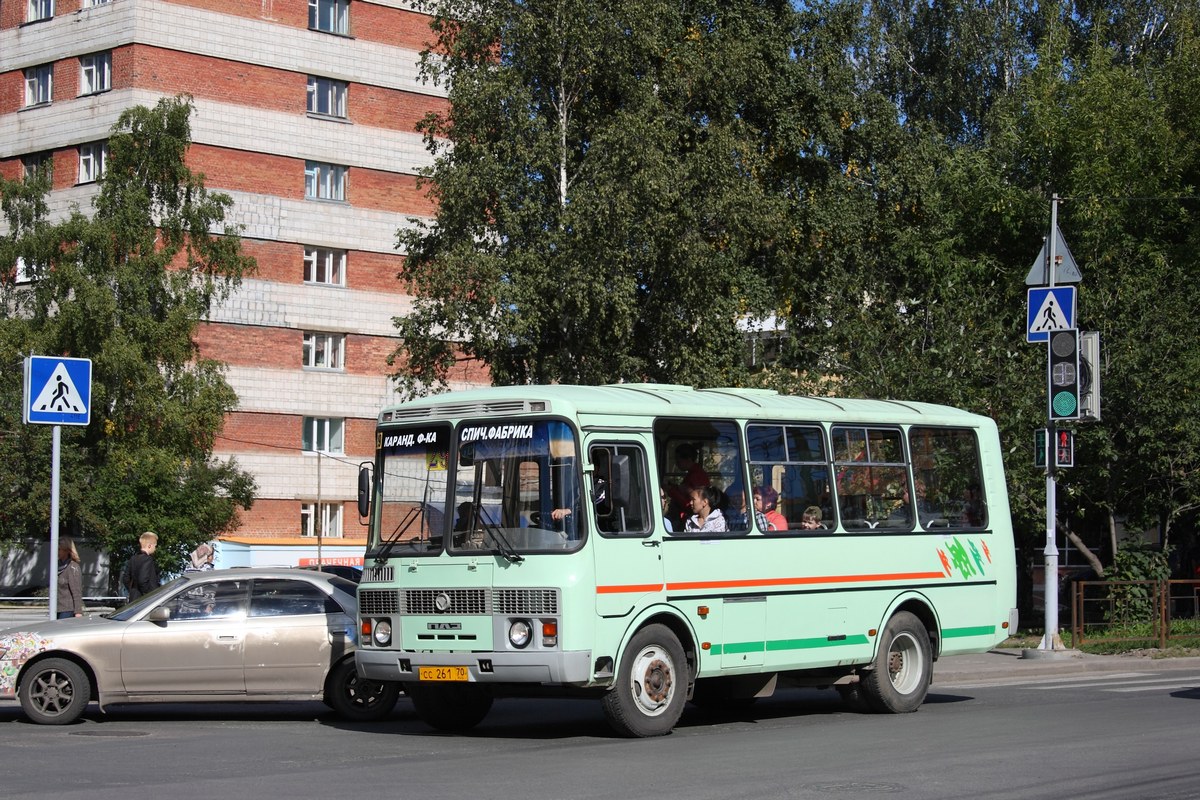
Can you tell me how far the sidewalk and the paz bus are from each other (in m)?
4.44

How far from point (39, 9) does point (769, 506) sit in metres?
48.0

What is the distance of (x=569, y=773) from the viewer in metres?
11.2

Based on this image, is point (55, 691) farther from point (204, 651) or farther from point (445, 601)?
point (445, 601)

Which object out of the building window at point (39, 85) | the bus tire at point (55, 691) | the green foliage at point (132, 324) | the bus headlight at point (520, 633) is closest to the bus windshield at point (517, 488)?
the bus headlight at point (520, 633)

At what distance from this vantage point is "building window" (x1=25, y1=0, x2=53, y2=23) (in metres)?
55.4

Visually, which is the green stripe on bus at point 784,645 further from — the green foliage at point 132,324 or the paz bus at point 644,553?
the green foliage at point 132,324

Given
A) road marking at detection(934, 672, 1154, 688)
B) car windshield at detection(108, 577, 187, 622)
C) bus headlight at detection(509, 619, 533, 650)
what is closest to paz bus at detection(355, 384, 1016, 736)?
bus headlight at detection(509, 619, 533, 650)

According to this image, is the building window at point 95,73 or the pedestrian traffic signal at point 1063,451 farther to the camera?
the building window at point 95,73

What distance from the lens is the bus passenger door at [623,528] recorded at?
1345 centimetres

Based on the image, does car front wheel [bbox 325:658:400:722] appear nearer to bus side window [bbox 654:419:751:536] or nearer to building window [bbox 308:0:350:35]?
bus side window [bbox 654:419:751:536]

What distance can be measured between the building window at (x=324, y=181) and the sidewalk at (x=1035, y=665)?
119 feet

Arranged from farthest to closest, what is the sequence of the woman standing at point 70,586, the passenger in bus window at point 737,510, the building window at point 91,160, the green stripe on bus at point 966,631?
1. the building window at point 91,160
2. the woman standing at point 70,586
3. the green stripe on bus at point 966,631
4. the passenger in bus window at point 737,510

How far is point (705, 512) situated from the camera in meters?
14.6

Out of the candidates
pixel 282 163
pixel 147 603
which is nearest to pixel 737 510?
pixel 147 603
